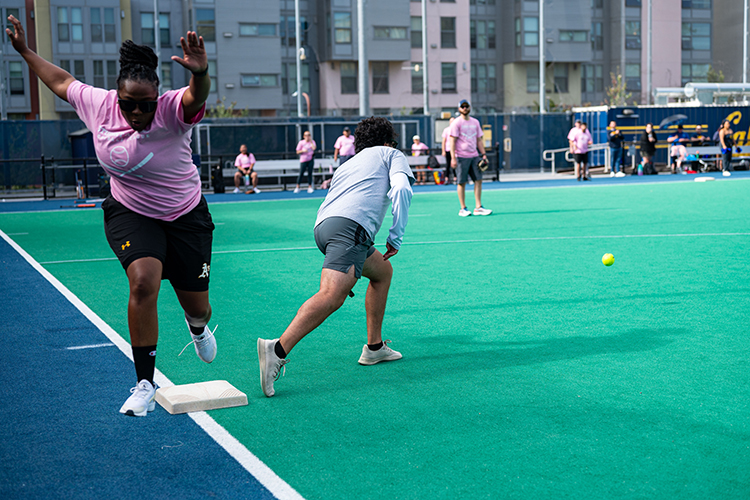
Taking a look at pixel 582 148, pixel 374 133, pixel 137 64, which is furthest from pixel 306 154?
pixel 137 64

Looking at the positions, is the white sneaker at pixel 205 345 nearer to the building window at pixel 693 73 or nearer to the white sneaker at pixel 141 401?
the white sneaker at pixel 141 401

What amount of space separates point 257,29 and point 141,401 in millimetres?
50929

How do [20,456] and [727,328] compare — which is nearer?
[20,456]

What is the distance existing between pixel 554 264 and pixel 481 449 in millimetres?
6164

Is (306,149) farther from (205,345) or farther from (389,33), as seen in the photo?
(389,33)

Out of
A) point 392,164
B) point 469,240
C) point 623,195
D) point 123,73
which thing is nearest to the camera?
point 123,73

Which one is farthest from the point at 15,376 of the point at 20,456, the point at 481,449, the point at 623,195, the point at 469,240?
the point at 623,195

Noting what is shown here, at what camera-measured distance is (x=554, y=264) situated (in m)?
9.87

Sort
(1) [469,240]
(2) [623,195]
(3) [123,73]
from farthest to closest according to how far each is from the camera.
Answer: (2) [623,195]
(1) [469,240]
(3) [123,73]

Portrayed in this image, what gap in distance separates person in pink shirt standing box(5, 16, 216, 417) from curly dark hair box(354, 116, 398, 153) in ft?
3.82

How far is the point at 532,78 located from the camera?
204 feet

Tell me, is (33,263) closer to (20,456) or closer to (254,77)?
(20,456)

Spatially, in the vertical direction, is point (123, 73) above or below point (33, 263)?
above

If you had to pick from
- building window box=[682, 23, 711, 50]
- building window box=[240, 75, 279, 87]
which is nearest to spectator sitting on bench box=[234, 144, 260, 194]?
building window box=[240, 75, 279, 87]
